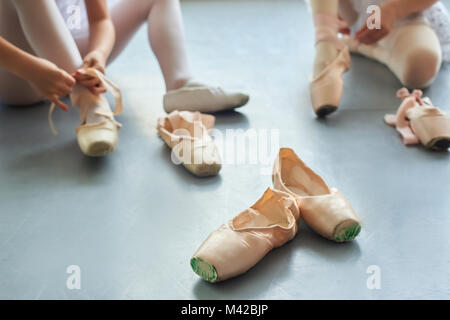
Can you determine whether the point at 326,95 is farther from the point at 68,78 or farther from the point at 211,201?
the point at 68,78

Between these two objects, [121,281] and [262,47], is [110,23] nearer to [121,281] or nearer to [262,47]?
[262,47]

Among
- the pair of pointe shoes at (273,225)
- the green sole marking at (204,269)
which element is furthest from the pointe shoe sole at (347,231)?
the green sole marking at (204,269)

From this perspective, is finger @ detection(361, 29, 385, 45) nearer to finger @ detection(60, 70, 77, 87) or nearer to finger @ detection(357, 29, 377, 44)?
finger @ detection(357, 29, 377, 44)

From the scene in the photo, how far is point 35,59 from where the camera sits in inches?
44.0

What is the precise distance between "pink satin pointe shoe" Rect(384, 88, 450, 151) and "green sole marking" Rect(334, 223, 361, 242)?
385 millimetres

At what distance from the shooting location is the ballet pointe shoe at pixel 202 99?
4.32 ft

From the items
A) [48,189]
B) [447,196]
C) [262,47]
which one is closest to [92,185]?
[48,189]

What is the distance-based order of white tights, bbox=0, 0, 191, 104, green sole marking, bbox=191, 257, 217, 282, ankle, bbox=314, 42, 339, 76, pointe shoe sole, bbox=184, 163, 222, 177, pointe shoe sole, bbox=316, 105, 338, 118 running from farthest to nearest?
ankle, bbox=314, 42, 339, 76
pointe shoe sole, bbox=316, 105, 338, 118
white tights, bbox=0, 0, 191, 104
pointe shoe sole, bbox=184, 163, 222, 177
green sole marking, bbox=191, 257, 217, 282

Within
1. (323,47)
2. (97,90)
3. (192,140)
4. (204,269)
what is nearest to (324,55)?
(323,47)

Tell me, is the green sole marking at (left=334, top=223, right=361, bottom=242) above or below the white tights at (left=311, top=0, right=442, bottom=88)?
above

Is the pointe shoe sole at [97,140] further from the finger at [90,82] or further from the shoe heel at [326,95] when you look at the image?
the shoe heel at [326,95]

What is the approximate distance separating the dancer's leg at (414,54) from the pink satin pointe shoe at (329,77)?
173mm

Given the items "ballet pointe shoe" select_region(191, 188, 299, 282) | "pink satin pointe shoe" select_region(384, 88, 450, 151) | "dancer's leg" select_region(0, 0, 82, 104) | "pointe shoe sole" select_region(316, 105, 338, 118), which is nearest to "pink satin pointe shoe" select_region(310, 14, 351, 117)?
"pointe shoe sole" select_region(316, 105, 338, 118)

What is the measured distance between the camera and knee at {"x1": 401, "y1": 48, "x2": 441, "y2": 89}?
1405 mm
